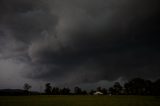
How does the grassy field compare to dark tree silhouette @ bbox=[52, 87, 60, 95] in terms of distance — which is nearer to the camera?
the grassy field

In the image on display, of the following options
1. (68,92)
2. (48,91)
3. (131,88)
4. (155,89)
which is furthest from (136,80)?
(48,91)

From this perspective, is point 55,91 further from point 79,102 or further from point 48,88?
point 79,102

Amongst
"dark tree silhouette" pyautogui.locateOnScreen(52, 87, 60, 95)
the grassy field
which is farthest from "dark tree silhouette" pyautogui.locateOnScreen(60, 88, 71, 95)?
the grassy field

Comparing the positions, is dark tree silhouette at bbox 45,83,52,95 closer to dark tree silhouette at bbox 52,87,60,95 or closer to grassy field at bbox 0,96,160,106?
dark tree silhouette at bbox 52,87,60,95

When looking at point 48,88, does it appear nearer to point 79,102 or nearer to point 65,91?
point 65,91

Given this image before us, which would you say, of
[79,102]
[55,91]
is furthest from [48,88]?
[79,102]

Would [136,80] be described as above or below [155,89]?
above

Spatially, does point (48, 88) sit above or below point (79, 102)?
above

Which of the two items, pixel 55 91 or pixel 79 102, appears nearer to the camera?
pixel 79 102

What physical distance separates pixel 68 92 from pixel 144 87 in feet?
233

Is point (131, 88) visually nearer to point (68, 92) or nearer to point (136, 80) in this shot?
point (136, 80)

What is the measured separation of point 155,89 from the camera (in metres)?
139

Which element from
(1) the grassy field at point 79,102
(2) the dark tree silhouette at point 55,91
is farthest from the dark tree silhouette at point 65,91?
(1) the grassy field at point 79,102

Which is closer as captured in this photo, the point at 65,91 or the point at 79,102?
the point at 79,102
